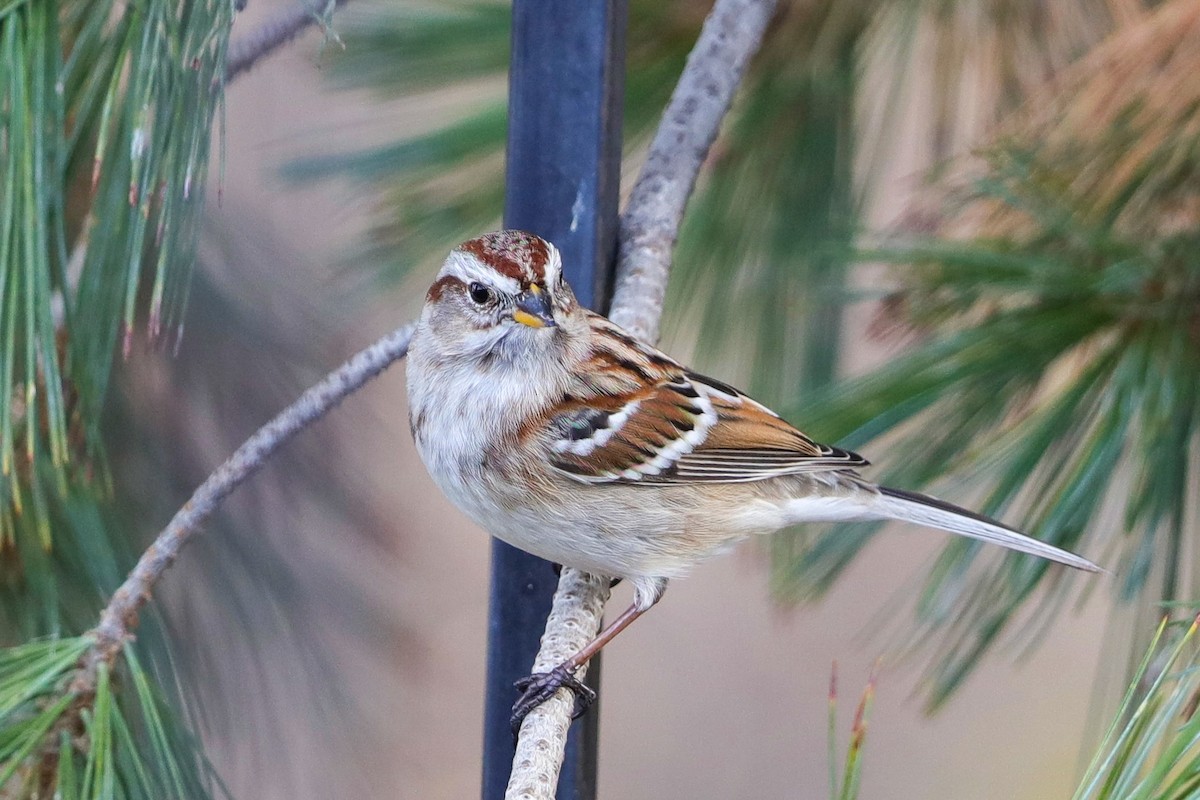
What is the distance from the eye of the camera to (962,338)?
930 millimetres

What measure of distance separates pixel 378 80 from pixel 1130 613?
876 millimetres

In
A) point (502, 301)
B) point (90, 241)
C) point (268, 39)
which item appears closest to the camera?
point (90, 241)

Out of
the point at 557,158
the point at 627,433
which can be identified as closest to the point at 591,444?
the point at 627,433

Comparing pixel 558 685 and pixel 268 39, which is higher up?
pixel 268 39

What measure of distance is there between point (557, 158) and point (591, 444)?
268 millimetres

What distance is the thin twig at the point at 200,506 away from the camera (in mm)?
740

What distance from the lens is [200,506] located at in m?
0.78

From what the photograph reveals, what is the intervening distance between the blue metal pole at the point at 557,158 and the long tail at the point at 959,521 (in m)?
0.31

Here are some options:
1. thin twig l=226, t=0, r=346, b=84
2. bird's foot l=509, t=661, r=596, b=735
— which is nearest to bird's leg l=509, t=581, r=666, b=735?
bird's foot l=509, t=661, r=596, b=735

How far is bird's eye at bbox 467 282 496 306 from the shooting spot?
3.35ft

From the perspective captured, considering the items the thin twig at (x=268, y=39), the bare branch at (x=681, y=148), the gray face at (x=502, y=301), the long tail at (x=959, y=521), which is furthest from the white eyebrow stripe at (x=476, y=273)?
the long tail at (x=959, y=521)

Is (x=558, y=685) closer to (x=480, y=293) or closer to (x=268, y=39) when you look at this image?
(x=480, y=293)

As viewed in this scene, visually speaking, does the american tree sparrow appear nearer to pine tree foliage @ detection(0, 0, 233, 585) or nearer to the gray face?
the gray face

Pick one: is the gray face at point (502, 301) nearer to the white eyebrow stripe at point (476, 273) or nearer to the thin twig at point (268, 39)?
the white eyebrow stripe at point (476, 273)
